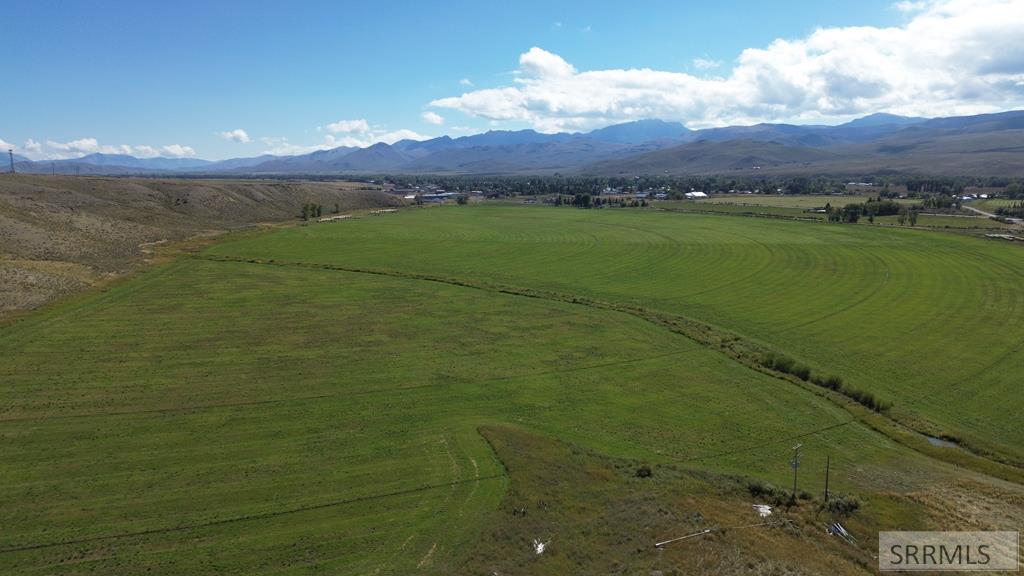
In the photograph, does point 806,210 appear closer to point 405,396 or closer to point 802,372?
point 802,372

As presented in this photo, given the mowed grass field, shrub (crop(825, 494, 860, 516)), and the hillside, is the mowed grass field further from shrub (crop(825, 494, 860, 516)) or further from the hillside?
shrub (crop(825, 494, 860, 516))

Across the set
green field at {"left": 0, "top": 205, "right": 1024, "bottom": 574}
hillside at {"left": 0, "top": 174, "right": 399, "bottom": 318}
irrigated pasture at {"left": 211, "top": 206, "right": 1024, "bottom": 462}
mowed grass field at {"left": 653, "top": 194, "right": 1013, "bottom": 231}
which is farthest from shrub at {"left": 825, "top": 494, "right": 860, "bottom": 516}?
mowed grass field at {"left": 653, "top": 194, "right": 1013, "bottom": 231}

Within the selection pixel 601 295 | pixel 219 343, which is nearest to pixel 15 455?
pixel 219 343

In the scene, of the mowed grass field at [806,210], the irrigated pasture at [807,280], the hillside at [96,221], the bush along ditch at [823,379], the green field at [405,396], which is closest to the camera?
the green field at [405,396]

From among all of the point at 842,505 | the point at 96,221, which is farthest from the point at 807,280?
the point at 96,221

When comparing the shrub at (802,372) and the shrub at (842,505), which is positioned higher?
the shrub at (802,372)

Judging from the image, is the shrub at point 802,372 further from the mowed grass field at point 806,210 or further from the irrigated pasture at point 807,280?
the mowed grass field at point 806,210

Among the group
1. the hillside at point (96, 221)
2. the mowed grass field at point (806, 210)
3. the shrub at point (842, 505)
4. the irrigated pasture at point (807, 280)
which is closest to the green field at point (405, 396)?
the irrigated pasture at point (807, 280)
